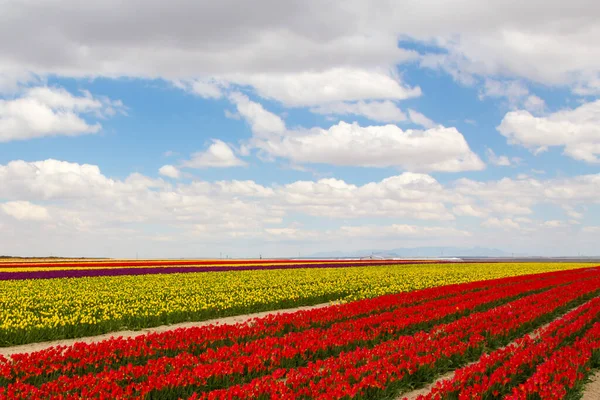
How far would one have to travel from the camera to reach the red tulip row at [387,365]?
8.60 metres

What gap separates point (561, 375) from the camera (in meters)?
9.47

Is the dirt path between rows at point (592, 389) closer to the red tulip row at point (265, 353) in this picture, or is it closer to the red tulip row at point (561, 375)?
the red tulip row at point (561, 375)

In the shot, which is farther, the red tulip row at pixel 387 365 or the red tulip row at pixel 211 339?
the red tulip row at pixel 211 339

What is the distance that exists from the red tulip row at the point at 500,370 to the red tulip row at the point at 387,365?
75 cm

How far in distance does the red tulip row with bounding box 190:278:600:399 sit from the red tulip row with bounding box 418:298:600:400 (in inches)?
29.4

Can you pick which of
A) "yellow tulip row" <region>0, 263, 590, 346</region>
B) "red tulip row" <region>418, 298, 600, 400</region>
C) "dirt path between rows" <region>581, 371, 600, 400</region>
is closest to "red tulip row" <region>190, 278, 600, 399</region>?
"red tulip row" <region>418, 298, 600, 400</region>

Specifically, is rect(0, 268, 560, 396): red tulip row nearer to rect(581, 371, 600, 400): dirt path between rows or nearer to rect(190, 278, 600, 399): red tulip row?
rect(190, 278, 600, 399): red tulip row

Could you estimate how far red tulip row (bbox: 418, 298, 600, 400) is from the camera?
28.7ft

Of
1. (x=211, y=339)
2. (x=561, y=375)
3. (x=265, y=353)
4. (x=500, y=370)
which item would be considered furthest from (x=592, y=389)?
(x=211, y=339)

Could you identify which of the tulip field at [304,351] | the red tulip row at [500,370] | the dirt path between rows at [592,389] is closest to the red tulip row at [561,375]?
the tulip field at [304,351]

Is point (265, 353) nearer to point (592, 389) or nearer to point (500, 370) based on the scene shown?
point (500, 370)

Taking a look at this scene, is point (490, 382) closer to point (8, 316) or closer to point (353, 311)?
point (353, 311)

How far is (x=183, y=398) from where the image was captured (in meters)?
9.04

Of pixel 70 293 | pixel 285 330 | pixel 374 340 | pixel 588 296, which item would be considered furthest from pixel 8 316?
pixel 588 296
